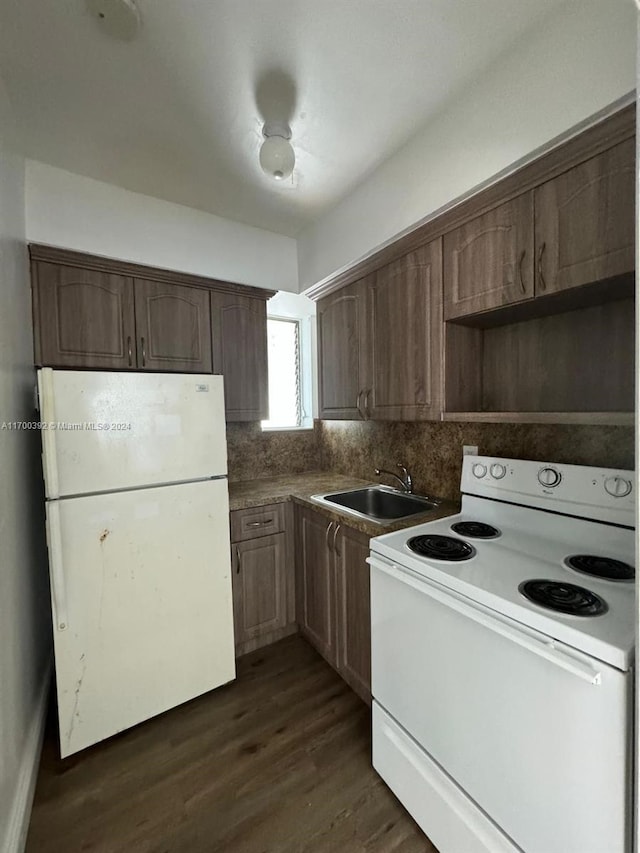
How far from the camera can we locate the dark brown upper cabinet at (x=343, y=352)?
213 centimetres

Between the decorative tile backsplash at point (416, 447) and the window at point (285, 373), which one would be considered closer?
the decorative tile backsplash at point (416, 447)

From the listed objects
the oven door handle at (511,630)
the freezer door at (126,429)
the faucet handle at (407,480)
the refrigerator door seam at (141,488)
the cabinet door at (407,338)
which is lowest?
the oven door handle at (511,630)

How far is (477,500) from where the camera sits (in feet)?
5.35

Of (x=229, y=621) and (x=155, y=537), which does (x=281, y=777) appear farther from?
(x=155, y=537)

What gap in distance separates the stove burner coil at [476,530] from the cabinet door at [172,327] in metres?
1.63

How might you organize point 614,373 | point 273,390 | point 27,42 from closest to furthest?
point 27,42 → point 614,373 → point 273,390

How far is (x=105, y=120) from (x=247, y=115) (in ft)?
1.96

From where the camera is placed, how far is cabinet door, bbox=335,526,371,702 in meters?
1.66

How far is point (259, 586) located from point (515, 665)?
1.49 m

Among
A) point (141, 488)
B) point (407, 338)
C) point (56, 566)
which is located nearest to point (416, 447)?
point (407, 338)

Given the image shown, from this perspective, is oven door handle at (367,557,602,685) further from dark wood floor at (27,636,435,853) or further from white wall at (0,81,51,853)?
white wall at (0,81,51,853)

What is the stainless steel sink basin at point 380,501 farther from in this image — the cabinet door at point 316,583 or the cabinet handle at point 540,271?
the cabinet handle at point 540,271

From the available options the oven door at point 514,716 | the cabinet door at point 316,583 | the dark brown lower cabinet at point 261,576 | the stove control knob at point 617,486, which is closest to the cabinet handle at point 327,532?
the cabinet door at point 316,583

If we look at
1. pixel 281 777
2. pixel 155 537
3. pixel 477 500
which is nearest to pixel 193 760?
pixel 281 777
